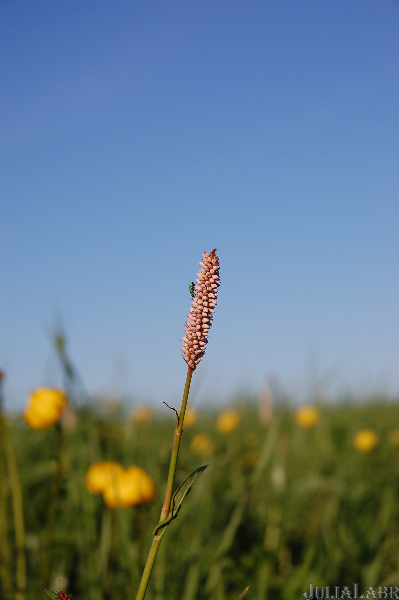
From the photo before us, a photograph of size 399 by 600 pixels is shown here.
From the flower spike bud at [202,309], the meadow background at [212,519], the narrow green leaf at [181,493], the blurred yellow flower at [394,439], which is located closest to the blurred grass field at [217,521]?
the meadow background at [212,519]

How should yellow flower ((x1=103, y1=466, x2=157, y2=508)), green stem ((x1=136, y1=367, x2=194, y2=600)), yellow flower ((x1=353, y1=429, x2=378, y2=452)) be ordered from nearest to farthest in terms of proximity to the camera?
green stem ((x1=136, y1=367, x2=194, y2=600)) < yellow flower ((x1=103, y1=466, x2=157, y2=508)) < yellow flower ((x1=353, y1=429, x2=378, y2=452))

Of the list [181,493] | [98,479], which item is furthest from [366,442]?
[181,493]

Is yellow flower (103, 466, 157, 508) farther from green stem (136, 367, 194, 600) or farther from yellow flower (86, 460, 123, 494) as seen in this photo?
green stem (136, 367, 194, 600)

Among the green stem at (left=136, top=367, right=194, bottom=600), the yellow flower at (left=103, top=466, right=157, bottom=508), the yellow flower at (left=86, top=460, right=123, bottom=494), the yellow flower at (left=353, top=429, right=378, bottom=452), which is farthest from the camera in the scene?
the yellow flower at (left=353, top=429, right=378, bottom=452)

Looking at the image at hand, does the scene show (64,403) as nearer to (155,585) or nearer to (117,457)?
(155,585)

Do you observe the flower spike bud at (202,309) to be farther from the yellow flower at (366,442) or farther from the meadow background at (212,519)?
the yellow flower at (366,442)

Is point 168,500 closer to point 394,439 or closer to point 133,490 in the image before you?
point 133,490

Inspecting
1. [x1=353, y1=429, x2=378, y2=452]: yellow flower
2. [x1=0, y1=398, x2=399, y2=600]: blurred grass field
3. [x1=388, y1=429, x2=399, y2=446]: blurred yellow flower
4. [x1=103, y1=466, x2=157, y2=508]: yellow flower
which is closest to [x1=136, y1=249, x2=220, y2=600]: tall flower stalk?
[x1=0, y1=398, x2=399, y2=600]: blurred grass field
